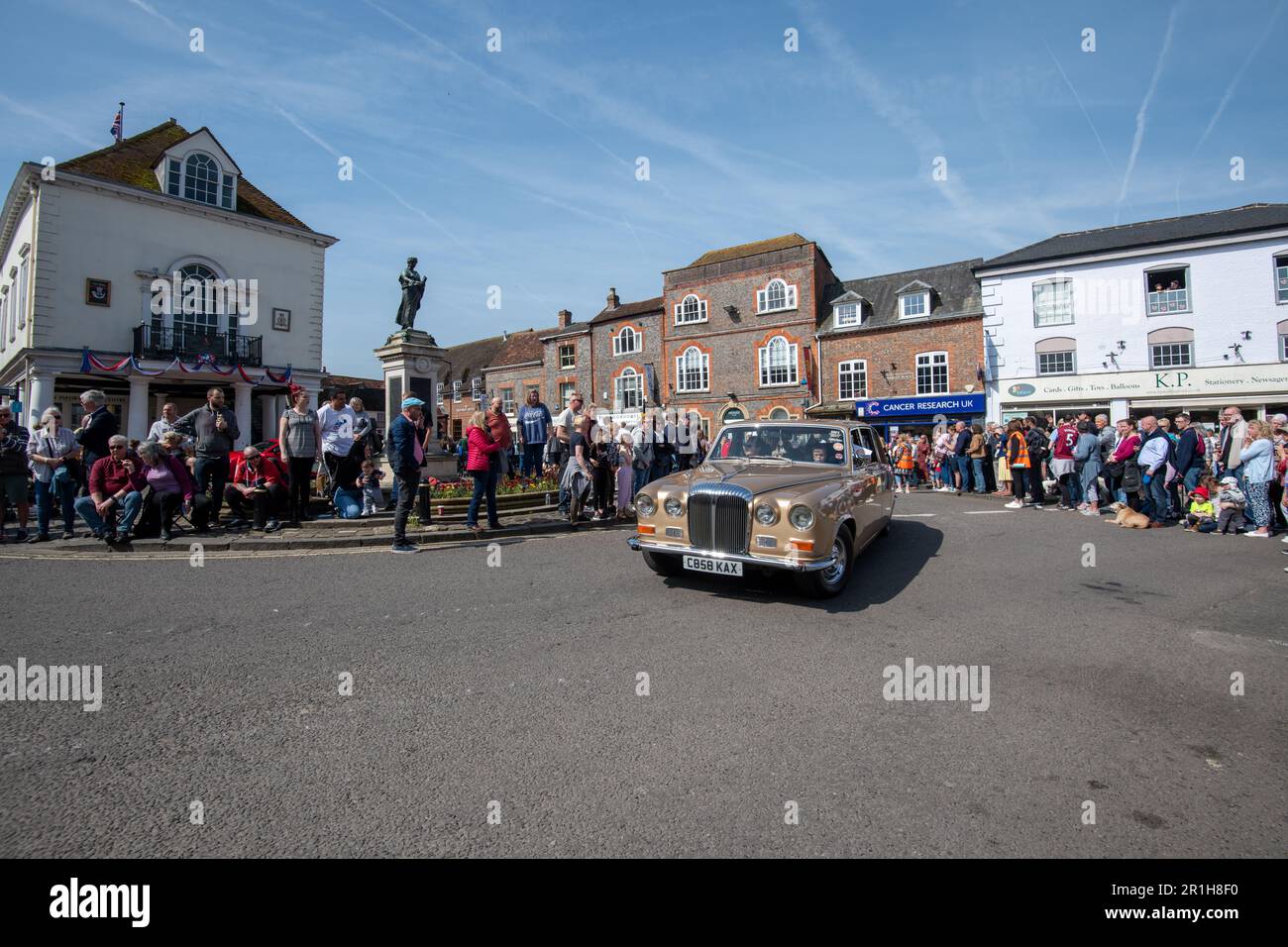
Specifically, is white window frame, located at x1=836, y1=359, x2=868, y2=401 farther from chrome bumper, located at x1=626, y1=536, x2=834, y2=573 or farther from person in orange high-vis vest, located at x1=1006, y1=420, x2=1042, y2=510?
chrome bumper, located at x1=626, y1=536, x2=834, y2=573

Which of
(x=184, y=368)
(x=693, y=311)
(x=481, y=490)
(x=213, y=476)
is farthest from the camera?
(x=693, y=311)

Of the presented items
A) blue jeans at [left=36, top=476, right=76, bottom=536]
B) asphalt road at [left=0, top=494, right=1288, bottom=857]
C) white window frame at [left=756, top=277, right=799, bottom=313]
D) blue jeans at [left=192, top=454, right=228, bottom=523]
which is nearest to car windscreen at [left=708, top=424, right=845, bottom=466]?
asphalt road at [left=0, top=494, right=1288, bottom=857]

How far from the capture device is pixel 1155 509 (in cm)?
1036

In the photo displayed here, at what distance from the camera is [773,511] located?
5.21m

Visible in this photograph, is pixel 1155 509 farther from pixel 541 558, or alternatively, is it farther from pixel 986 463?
pixel 541 558

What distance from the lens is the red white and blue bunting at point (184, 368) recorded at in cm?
1942

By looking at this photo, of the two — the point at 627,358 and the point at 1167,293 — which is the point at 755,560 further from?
the point at 627,358

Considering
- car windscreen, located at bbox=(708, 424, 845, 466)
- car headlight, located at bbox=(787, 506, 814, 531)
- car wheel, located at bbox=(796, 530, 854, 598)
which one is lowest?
car wheel, located at bbox=(796, 530, 854, 598)

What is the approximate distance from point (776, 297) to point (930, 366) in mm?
8475

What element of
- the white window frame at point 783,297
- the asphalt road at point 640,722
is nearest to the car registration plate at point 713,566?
the asphalt road at point 640,722

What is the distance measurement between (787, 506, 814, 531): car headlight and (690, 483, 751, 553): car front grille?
0.39 m

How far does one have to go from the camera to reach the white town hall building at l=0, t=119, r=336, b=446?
1956 cm

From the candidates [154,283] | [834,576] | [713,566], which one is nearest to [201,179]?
[154,283]

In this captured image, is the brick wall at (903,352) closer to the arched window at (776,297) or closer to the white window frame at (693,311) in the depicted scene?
the arched window at (776,297)
